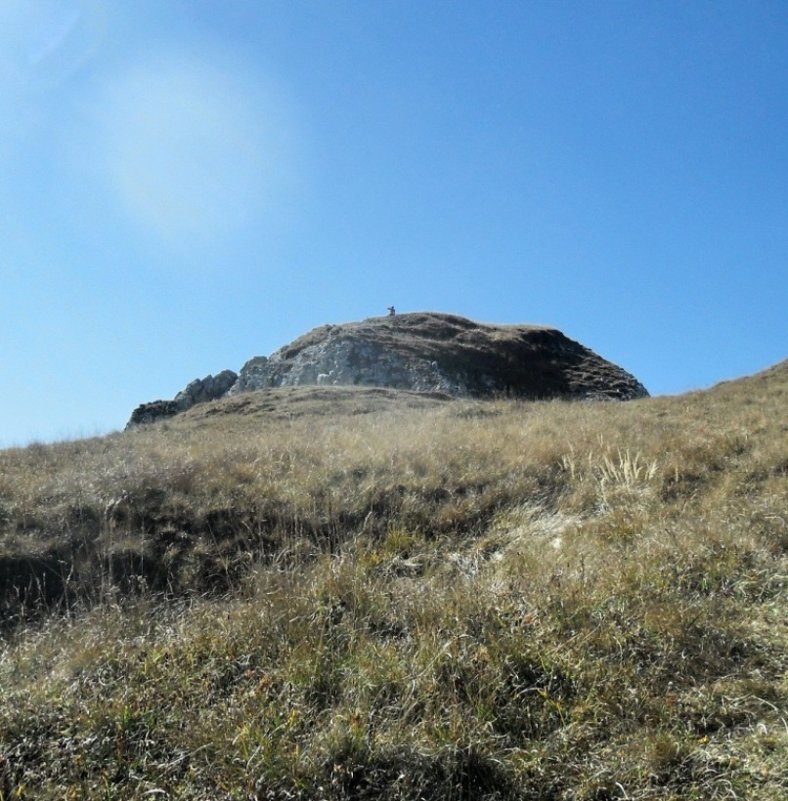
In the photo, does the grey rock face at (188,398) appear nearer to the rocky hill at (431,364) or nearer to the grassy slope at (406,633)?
the rocky hill at (431,364)

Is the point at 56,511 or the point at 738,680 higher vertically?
the point at 56,511

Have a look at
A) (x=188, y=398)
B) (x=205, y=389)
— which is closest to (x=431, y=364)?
(x=205, y=389)

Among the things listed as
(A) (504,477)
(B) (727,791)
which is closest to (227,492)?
(A) (504,477)

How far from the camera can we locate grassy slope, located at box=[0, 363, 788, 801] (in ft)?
10.3

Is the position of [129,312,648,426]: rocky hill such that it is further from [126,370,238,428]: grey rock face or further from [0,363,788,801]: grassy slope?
[0,363,788,801]: grassy slope

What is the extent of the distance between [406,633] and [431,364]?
117ft

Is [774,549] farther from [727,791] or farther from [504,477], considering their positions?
[504,477]

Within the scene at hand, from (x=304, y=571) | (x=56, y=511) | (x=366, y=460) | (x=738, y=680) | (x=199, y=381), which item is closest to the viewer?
(x=738, y=680)

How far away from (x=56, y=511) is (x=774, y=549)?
7124mm

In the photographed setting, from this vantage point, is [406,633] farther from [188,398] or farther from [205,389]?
[205,389]

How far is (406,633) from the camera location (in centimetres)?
A: 440

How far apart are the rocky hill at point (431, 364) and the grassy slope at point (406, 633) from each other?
24.7 meters

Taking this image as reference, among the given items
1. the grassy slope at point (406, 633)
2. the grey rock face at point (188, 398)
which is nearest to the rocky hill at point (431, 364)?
the grey rock face at point (188, 398)

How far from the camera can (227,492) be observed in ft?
26.3
